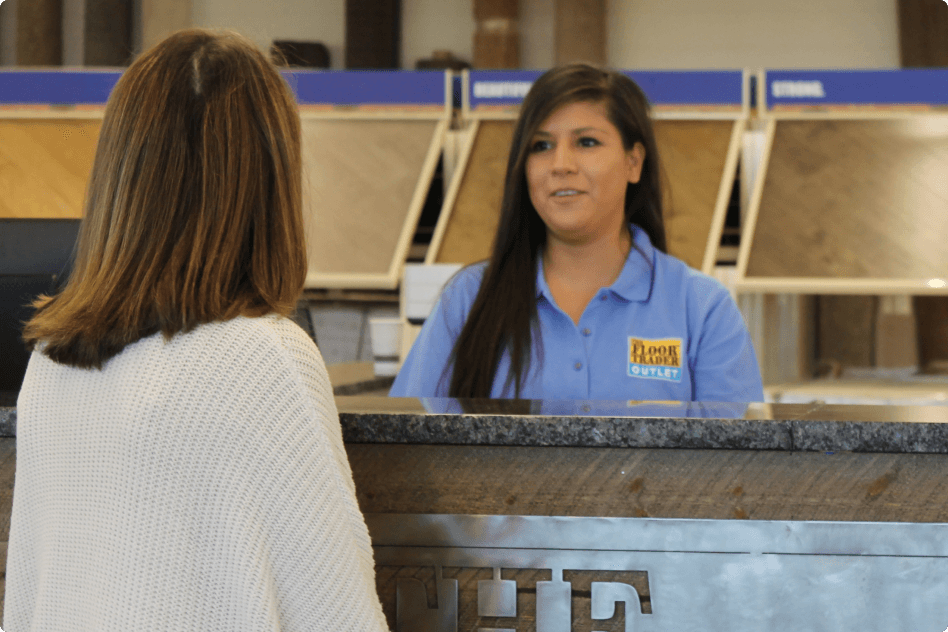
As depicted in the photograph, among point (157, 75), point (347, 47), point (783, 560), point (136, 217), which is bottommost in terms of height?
point (783, 560)

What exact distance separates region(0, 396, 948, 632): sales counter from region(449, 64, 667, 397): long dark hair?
0.53m

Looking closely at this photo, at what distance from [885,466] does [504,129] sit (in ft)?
10.2

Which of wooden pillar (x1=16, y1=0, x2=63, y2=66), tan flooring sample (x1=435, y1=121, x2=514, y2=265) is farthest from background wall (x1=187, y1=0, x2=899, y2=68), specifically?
tan flooring sample (x1=435, y1=121, x2=514, y2=265)

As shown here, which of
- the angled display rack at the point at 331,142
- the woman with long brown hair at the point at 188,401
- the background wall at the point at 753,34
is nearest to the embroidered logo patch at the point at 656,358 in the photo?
the woman with long brown hair at the point at 188,401

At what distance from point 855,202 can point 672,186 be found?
721 mm

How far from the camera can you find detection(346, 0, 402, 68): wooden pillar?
17.2 ft

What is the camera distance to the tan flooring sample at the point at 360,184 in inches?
150

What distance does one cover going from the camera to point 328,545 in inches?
30.1

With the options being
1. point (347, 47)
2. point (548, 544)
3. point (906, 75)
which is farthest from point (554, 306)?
point (347, 47)

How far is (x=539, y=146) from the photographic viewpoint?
Answer: 5.52ft

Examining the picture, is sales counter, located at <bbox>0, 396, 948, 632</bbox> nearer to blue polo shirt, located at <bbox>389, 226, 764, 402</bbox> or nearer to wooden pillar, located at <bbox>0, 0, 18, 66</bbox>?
blue polo shirt, located at <bbox>389, 226, 764, 402</bbox>

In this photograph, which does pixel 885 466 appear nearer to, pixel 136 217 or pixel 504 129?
pixel 136 217

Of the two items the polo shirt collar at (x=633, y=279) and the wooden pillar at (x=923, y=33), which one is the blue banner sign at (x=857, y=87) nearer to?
the wooden pillar at (x=923, y=33)

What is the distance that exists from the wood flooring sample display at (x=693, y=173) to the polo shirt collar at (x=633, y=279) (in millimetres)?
2017
